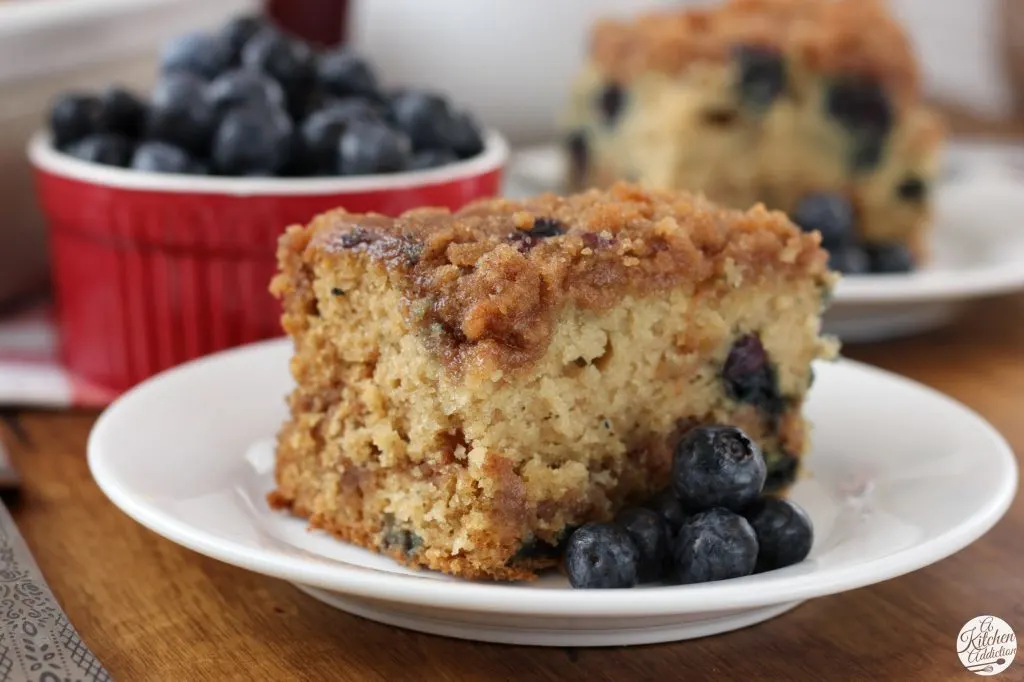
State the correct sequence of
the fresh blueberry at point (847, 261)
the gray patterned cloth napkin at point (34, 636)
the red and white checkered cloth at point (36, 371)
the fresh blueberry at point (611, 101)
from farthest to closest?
1. the fresh blueberry at point (611, 101)
2. the fresh blueberry at point (847, 261)
3. the red and white checkered cloth at point (36, 371)
4. the gray patterned cloth napkin at point (34, 636)

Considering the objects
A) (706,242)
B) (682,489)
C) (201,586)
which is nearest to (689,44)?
(706,242)

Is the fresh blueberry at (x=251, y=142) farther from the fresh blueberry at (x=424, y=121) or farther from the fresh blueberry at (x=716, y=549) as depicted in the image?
the fresh blueberry at (x=716, y=549)

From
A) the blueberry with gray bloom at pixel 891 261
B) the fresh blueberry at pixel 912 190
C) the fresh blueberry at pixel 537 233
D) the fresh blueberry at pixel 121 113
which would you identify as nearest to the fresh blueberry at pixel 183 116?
the fresh blueberry at pixel 121 113

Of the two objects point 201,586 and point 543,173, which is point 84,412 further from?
point 543,173

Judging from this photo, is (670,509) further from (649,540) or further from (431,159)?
(431,159)

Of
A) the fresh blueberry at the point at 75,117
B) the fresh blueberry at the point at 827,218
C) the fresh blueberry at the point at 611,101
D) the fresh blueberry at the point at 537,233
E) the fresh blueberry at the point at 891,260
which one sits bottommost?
the fresh blueberry at the point at 891,260

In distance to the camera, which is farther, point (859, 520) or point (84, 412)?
point (84, 412)

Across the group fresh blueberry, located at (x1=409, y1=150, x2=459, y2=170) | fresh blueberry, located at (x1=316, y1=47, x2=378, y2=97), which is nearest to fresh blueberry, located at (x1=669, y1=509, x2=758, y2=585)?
fresh blueberry, located at (x1=409, y1=150, x2=459, y2=170)
